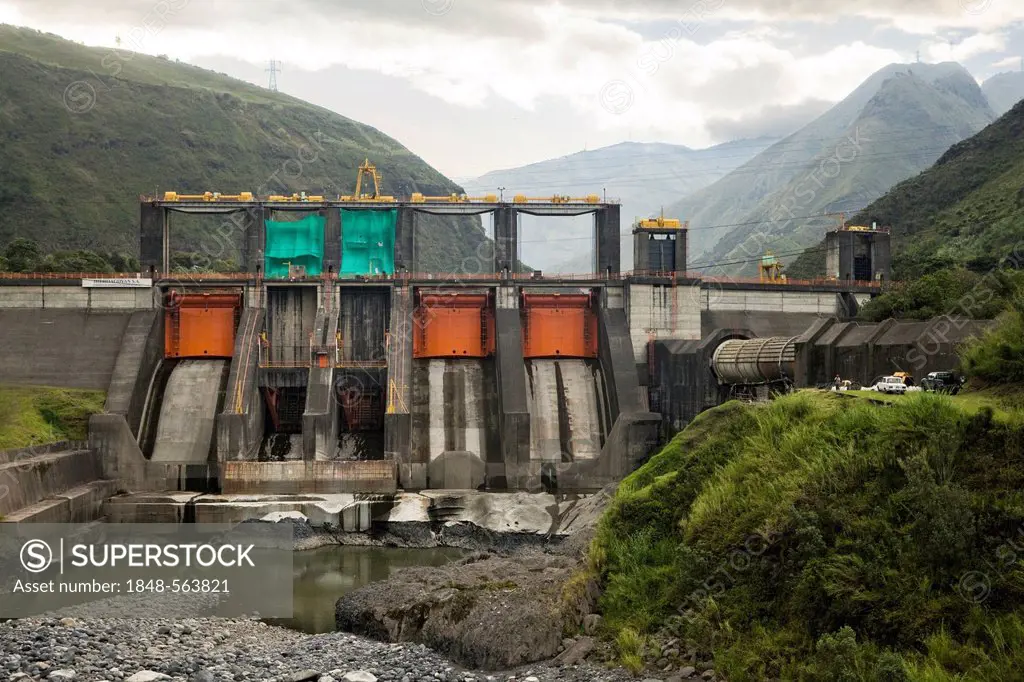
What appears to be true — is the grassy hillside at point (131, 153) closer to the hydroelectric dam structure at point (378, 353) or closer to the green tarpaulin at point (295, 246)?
the green tarpaulin at point (295, 246)

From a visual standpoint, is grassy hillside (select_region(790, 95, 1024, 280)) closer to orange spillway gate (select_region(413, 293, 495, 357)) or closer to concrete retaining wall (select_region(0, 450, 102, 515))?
orange spillway gate (select_region(413, 293, 495, 357))

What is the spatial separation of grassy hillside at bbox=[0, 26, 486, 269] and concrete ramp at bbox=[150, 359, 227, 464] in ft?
197

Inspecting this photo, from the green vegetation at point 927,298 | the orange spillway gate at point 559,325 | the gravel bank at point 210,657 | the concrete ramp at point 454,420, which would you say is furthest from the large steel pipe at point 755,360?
the gravel bank at point 210,657

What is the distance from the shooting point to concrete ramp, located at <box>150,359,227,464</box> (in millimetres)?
43875

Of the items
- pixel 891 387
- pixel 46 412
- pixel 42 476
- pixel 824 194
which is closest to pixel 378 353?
pixel 46 412

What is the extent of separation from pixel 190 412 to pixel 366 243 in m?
12.5

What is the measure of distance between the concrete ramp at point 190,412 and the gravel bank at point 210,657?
1988 cm

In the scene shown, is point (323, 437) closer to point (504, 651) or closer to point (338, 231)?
point (338, 231)

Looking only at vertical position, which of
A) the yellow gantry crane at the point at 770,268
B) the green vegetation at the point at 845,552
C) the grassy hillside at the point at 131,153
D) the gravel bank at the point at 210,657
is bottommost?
the gravel bank at the point at 210,657

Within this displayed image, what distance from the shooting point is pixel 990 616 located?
1386 cm

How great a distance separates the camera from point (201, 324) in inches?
1955

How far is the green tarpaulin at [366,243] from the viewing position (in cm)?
5144

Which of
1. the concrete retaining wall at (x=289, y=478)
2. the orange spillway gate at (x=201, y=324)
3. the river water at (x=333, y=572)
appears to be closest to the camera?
the river water at (x=333, y=572)

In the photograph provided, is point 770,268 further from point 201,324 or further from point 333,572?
point 333,572
